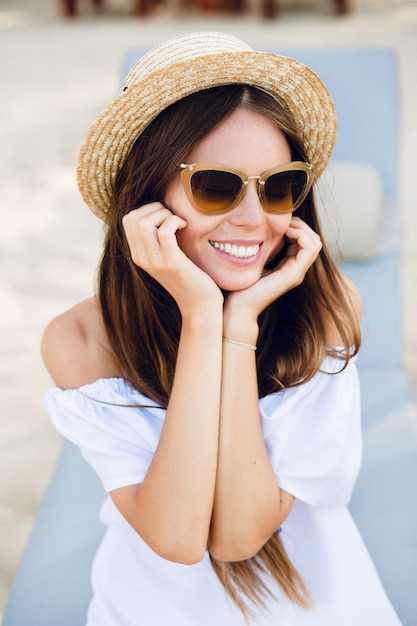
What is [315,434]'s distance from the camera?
172cm

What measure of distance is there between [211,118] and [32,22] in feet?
29.0

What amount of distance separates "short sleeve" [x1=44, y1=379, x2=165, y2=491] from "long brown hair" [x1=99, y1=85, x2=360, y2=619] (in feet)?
0.21

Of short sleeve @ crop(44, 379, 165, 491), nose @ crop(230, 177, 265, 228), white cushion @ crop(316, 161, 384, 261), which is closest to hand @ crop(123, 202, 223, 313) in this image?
nose @ crop(230, 177, 265, 228)

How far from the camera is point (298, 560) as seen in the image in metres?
1.83

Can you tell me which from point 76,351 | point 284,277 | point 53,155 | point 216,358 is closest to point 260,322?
point 284,277

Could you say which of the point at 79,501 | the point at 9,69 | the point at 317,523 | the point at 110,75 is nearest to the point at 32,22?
the point at 9,69

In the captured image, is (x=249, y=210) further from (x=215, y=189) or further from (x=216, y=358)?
(x=216, y=358)

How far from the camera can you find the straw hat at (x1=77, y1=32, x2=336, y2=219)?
149 cm

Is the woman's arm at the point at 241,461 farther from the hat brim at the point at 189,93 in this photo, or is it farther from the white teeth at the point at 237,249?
the hat brim at the point at 189,93

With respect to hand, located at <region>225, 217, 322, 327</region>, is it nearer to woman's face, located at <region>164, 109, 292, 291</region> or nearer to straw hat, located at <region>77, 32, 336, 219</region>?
woman's face, located at <region>164, 109, 292, 291</region>

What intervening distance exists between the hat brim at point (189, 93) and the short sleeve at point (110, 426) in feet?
1.59

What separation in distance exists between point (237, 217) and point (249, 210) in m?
0.03

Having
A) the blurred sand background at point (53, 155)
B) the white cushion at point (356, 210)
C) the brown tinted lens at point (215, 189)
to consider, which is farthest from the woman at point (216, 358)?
the blurred sand background at point (53, 155)

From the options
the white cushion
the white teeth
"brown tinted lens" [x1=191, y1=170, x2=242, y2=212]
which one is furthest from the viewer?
the white cushion
